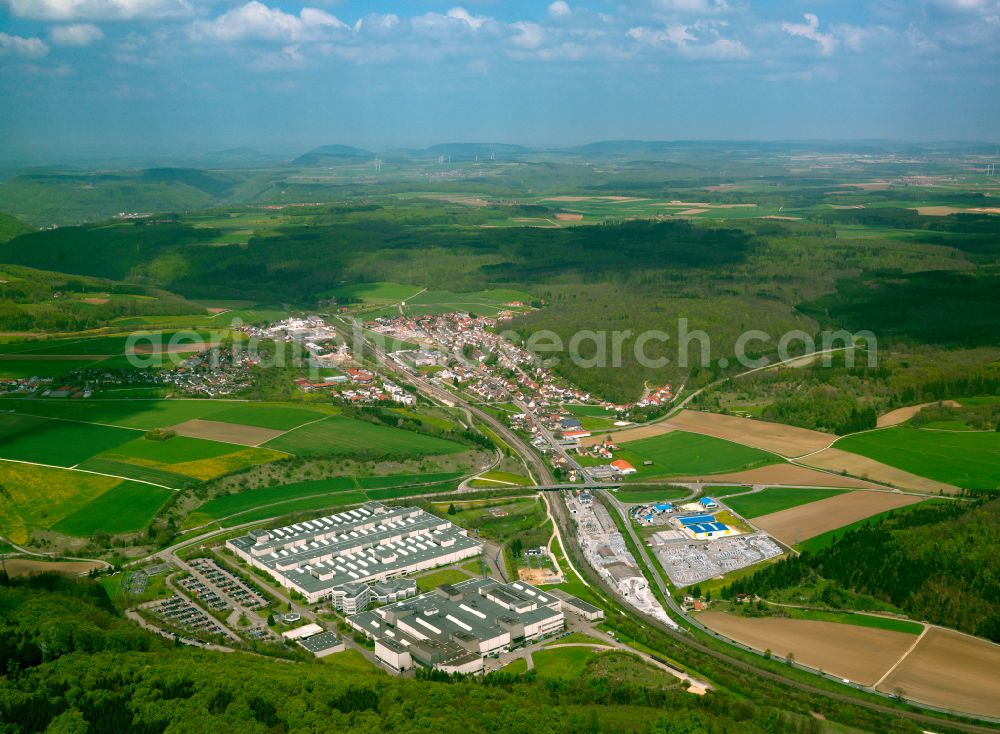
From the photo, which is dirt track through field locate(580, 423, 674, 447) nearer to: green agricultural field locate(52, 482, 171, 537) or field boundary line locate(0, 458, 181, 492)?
field boundary line locate(0, 458, 181, 492)

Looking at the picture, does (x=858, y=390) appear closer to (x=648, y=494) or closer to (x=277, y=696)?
(x=648, y=494)

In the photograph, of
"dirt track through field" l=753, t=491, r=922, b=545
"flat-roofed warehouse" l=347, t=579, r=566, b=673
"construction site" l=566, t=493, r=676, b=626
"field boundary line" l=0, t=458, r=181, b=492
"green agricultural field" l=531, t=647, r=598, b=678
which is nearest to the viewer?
"green agricultural field" l=531, t=647, r=598, b=678

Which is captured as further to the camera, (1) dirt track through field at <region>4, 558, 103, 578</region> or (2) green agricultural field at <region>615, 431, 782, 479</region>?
(2) green agricultural field at <region>615, 431, 782, 479</region>

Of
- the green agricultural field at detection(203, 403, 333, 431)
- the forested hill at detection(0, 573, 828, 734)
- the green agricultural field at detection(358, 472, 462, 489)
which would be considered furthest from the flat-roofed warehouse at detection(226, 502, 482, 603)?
the green agricultural field at detection(203, 403, 333, 431)

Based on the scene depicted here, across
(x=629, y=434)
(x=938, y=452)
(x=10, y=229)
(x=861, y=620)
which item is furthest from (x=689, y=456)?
(x=10, y=229)

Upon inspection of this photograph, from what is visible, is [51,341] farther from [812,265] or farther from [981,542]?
[812,265]
